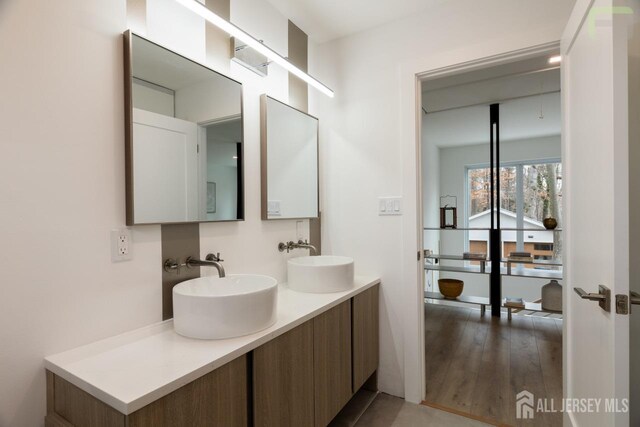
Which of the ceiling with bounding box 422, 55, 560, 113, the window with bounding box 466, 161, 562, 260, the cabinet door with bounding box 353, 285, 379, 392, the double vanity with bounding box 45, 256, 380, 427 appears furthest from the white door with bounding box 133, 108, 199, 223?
the window with bounding box 466, 161, 562, 260

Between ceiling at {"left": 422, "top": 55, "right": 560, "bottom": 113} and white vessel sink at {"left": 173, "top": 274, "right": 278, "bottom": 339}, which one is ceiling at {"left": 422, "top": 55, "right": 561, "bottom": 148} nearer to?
ceiling at {"left": 422, "top": 55, "right": 560, "bottom": 113}

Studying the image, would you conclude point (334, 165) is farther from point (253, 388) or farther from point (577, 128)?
point (253, 388)

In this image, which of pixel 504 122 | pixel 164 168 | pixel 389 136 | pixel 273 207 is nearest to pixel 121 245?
pixel 164 168

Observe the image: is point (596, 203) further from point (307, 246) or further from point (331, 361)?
point (307, 246)

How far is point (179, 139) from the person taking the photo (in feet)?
4.66

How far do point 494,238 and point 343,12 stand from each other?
2905mm

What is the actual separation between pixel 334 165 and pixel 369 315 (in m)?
1.05

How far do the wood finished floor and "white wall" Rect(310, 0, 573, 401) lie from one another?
0.37m

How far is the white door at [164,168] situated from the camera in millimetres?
1249

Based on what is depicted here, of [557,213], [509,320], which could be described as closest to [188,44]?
[509,320]

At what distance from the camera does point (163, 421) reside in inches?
33.8

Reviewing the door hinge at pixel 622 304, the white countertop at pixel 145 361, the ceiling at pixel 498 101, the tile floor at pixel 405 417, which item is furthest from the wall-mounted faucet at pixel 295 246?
the ceiling at pixel 498 101

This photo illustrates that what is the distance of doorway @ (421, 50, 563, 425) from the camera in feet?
7.59

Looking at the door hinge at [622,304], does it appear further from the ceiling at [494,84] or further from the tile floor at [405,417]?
the ceiling at [494,84]
